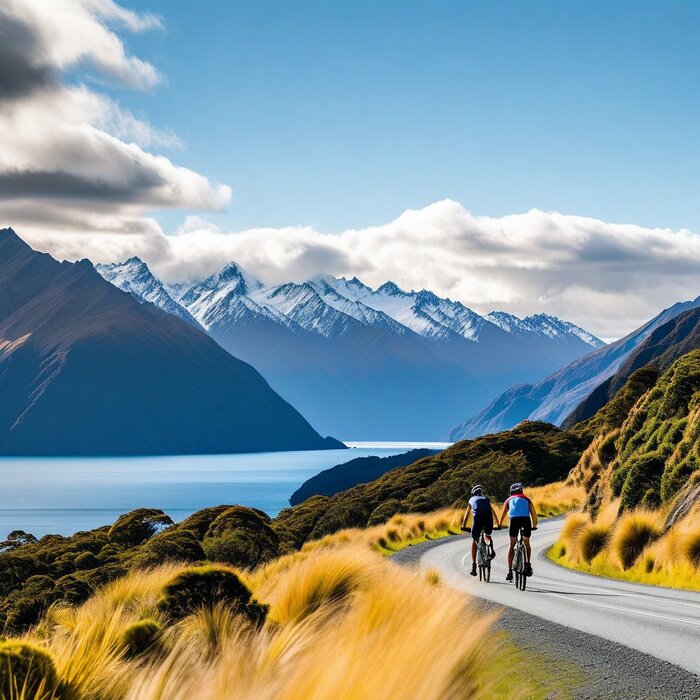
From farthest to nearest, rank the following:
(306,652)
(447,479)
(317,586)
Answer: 1. (447,479)
2. (317,586)
3. (306,652)

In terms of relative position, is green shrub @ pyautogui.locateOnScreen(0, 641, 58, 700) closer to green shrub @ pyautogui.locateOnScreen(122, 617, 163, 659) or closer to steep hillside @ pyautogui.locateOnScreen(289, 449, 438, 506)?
green shrub @ pyautogui.locateOnScreen(122, 617, 163, 659)

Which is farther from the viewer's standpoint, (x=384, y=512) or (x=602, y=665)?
(x=384, y=512)

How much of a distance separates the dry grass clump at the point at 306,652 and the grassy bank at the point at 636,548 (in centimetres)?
887

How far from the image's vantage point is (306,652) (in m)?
6.15

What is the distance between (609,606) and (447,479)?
43151 millimetres

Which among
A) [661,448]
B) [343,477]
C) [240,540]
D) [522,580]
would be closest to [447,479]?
[240,540]

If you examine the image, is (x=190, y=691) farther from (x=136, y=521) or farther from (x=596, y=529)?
(x=136, y=521)

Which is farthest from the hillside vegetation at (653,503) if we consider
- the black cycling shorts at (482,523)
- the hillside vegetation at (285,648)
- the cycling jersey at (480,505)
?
the hillside vegetation at (285,648)

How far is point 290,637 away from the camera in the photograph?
652 centimetres

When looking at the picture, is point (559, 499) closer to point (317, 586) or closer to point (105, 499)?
point (317, 586)

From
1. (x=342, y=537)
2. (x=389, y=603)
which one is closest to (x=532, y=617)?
(x=389, y=603)

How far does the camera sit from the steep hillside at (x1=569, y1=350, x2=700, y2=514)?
867 inches

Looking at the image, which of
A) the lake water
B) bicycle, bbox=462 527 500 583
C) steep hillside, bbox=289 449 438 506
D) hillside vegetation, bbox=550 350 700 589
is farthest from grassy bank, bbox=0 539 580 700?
steep hillside, bbox=289 449 438 506

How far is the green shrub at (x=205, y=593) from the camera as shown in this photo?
925 cm
